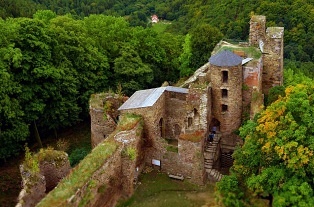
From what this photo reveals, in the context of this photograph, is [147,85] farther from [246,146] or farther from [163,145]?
[246,146]

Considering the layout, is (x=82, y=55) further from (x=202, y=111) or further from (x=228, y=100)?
(x=228, y=100)

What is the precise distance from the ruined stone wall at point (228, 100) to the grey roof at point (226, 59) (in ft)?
0.80

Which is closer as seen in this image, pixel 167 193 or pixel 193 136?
pixel 167 193

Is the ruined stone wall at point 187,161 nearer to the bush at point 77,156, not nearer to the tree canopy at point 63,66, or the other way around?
the bush at point 77,156

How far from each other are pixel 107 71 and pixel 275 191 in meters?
21.3

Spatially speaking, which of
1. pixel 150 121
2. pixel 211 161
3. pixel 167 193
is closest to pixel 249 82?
pixel 211 161

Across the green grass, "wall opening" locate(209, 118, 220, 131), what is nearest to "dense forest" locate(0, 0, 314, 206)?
"wall opening" locate(209, 118, 220, 131)

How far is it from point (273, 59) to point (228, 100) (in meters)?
5.57

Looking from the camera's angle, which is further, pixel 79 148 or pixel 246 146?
pixel 79 148

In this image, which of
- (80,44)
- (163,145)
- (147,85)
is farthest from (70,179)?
(147,85)

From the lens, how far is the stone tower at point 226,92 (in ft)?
87.5

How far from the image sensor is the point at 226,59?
1049 inches

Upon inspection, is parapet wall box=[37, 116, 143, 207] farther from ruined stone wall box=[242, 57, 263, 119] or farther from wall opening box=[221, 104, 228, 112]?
ruined stone wall box=[242, 57, 263, 119]

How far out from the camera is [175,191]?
83.5 ft
